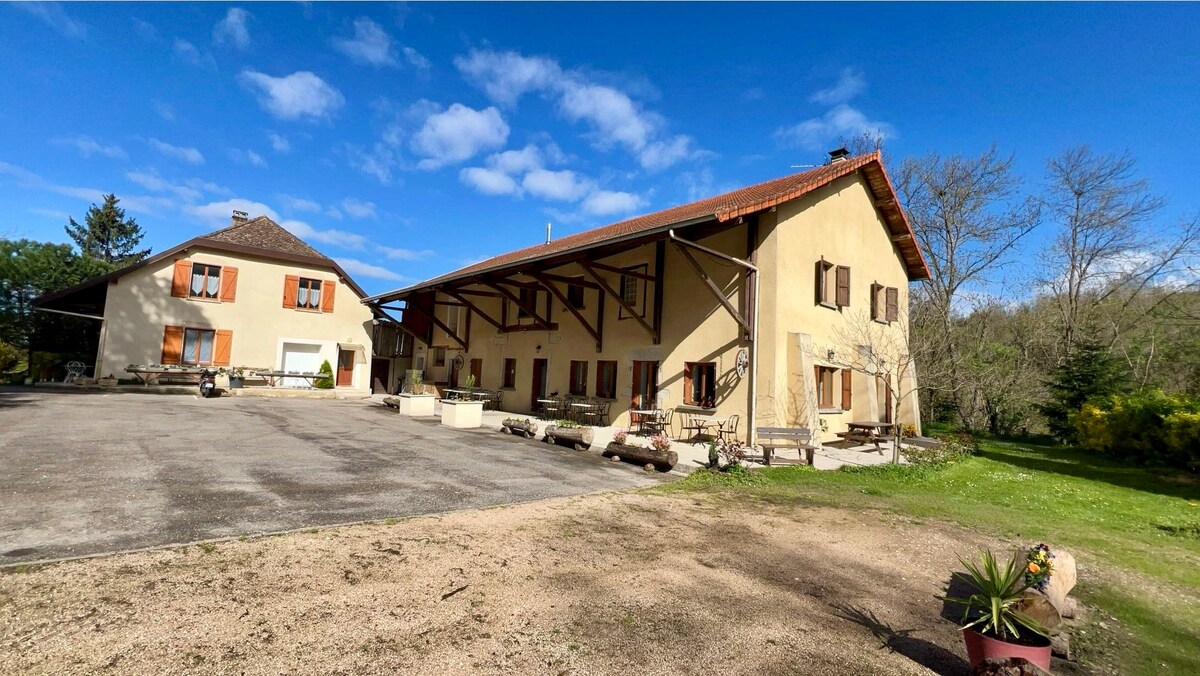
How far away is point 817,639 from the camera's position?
3340mm

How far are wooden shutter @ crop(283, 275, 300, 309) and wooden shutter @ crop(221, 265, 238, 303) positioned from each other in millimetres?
1777

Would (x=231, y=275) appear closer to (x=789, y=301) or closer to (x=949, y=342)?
(x=789, y=301)

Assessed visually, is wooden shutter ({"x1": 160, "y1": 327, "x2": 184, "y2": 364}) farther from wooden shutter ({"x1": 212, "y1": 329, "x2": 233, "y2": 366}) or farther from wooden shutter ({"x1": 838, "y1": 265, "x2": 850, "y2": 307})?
wooden shutter ({"x1": 838, "y1": 265, "x2": 850, "y2": 307})

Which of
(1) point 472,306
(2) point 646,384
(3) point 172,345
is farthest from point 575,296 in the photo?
(3) point 172,345

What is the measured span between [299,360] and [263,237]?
578cm

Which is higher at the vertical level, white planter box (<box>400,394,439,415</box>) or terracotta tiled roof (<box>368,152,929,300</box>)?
terracotta tiled roof (<box>368,152,929,300</box>)

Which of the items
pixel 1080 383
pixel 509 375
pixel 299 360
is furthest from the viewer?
pixel 299 360

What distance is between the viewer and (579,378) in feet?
56.0

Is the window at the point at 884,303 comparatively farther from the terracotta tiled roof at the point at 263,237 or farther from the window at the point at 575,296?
the terracotta tiled roof at the point at 263,237

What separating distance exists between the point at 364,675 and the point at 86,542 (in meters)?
3.31

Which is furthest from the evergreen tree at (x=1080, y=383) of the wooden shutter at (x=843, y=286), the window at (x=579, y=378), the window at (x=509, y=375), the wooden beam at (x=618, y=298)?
the window at (x=509, y=375)

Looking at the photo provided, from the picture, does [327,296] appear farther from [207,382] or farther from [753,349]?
[753,349]

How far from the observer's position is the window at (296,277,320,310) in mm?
23375

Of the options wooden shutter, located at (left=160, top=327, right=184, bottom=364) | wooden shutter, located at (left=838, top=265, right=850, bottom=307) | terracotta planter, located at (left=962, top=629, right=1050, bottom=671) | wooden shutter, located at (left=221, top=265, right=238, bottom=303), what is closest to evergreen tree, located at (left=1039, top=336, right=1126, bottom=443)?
wooden shutter, located at (left=838, top=265, right=850, bottom=307)
